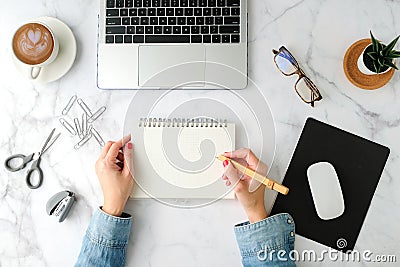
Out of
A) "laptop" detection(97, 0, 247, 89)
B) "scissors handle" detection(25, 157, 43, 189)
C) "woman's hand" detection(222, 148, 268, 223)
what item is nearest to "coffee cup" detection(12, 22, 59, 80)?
"laptop" detection(97, 0, 247, 89)

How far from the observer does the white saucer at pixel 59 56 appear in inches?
45.8

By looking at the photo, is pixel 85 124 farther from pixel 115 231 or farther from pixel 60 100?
pixel 115 231

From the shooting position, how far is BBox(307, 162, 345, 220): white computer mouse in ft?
3.74

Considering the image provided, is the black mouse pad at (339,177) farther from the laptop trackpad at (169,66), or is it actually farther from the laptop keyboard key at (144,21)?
the laptop keyboard key at (144,21)

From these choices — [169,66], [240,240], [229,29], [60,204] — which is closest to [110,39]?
[169,66]

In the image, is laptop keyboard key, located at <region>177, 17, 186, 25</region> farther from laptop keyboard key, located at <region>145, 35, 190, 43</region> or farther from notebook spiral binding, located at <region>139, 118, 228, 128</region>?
notebook spiral binding, located at <region>139, 118, 228, 128</region>

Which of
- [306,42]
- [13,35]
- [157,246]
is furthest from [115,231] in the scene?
[306,42]

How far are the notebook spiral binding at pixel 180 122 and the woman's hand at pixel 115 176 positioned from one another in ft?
0.20

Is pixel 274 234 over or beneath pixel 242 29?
beneath

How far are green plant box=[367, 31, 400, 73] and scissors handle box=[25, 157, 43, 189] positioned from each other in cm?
70

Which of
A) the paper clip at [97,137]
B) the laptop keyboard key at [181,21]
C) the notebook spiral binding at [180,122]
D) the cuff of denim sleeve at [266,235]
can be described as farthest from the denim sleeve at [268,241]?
the laptop keyboard key at [181,21]

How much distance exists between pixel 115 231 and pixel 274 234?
12.4 inches

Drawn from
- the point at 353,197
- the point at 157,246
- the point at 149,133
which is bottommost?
the point at 157,246

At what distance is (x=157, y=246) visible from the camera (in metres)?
1.14
